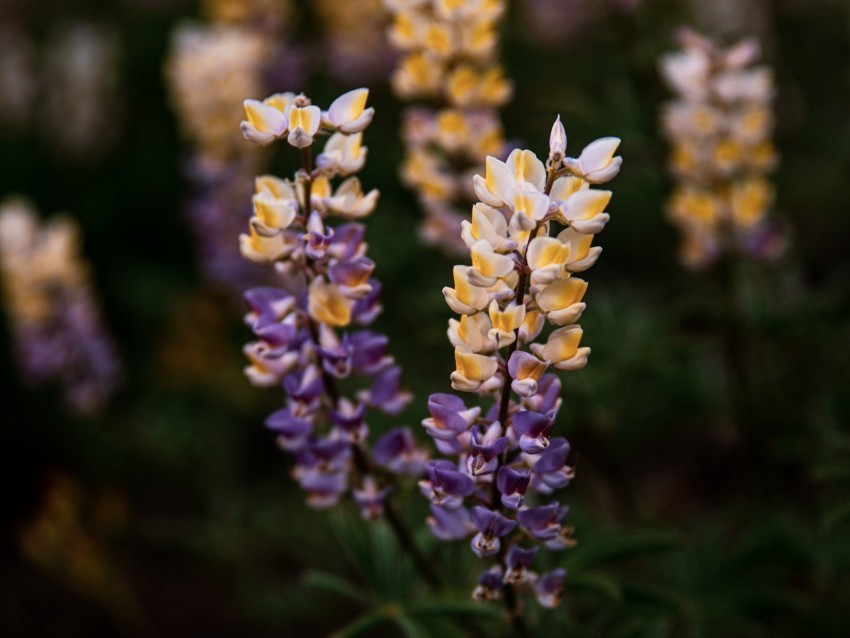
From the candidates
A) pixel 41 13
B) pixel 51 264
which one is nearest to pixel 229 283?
pixel 51 264

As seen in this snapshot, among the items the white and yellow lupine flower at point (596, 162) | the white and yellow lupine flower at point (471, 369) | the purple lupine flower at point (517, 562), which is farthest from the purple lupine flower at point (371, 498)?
the white and yellow lupine flower at point (596, 162)

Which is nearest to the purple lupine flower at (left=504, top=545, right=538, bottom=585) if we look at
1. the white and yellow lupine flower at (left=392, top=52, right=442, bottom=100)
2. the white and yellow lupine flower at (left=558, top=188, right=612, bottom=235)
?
the white and yellow lupine flower at (left=558, top=188, right=612, bottom=235)

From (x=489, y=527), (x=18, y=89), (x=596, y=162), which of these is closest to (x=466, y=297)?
(x=596, y=162)

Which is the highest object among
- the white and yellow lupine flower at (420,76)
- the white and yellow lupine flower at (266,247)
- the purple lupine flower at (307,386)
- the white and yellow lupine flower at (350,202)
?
the white and yellow lupine flower at (420,76)

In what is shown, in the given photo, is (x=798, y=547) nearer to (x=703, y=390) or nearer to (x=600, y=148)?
(x=703, y=390)

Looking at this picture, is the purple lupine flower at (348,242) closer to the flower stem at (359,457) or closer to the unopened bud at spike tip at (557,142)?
the flower stem at (359,457)

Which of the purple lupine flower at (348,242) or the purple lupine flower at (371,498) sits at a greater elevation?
the purple lupine flower at (348,242)

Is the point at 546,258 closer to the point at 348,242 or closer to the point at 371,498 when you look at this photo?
the point at 348,242
